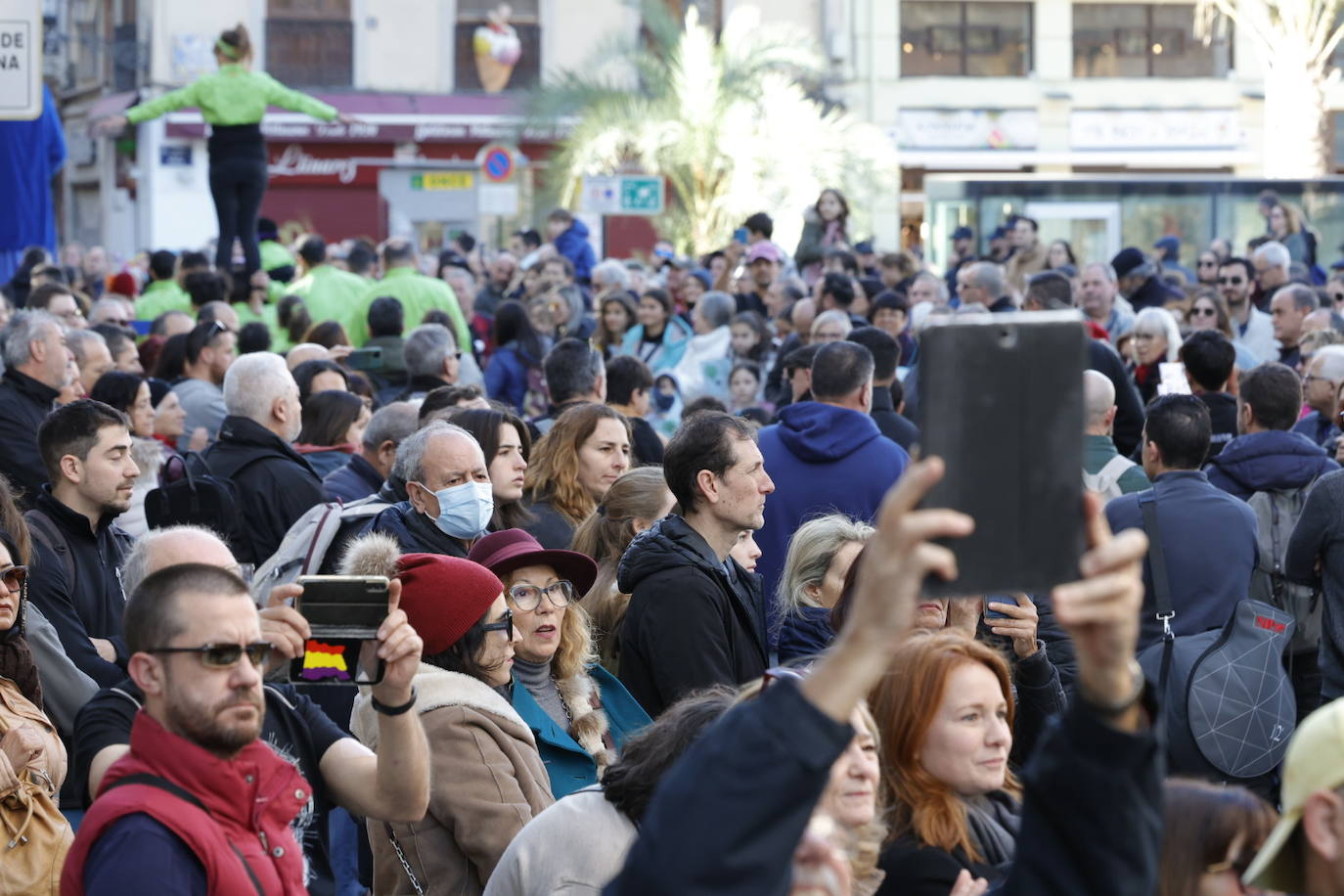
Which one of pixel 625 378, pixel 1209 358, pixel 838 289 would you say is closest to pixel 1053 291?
pixel 838 289

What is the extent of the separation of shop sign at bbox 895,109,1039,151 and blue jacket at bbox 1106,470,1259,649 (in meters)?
31.4

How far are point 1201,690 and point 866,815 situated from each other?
11.0 ft

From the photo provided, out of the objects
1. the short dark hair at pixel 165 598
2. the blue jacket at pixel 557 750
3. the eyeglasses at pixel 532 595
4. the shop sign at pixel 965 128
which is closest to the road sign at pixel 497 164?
the eyeglasses at pixel 532 595

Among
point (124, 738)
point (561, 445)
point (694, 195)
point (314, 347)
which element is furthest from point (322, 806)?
point (694, 195)

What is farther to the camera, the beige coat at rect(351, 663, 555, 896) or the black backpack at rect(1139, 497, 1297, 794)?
the black backpack at rect(1139, 497, 1297, 794)

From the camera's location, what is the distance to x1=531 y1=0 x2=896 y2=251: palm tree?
85.3 feet

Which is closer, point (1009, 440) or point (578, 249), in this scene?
point (1009, 440)

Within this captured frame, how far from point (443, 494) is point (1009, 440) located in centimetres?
440

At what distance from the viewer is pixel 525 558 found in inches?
212

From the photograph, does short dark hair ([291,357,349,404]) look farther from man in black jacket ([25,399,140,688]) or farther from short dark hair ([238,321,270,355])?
man in black jacket ([25,399,140,688])

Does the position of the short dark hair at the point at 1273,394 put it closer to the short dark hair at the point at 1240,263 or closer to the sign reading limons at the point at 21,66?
the sign reading limons at the point at 21,66

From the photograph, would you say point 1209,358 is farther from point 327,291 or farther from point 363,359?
point 327,291

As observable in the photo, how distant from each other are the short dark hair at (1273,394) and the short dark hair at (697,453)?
275 centimetres

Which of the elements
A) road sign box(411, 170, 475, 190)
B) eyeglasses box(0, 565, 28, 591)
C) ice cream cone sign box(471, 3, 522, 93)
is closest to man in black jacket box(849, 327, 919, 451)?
eyeglasses box(0, 565, 28, 591)
